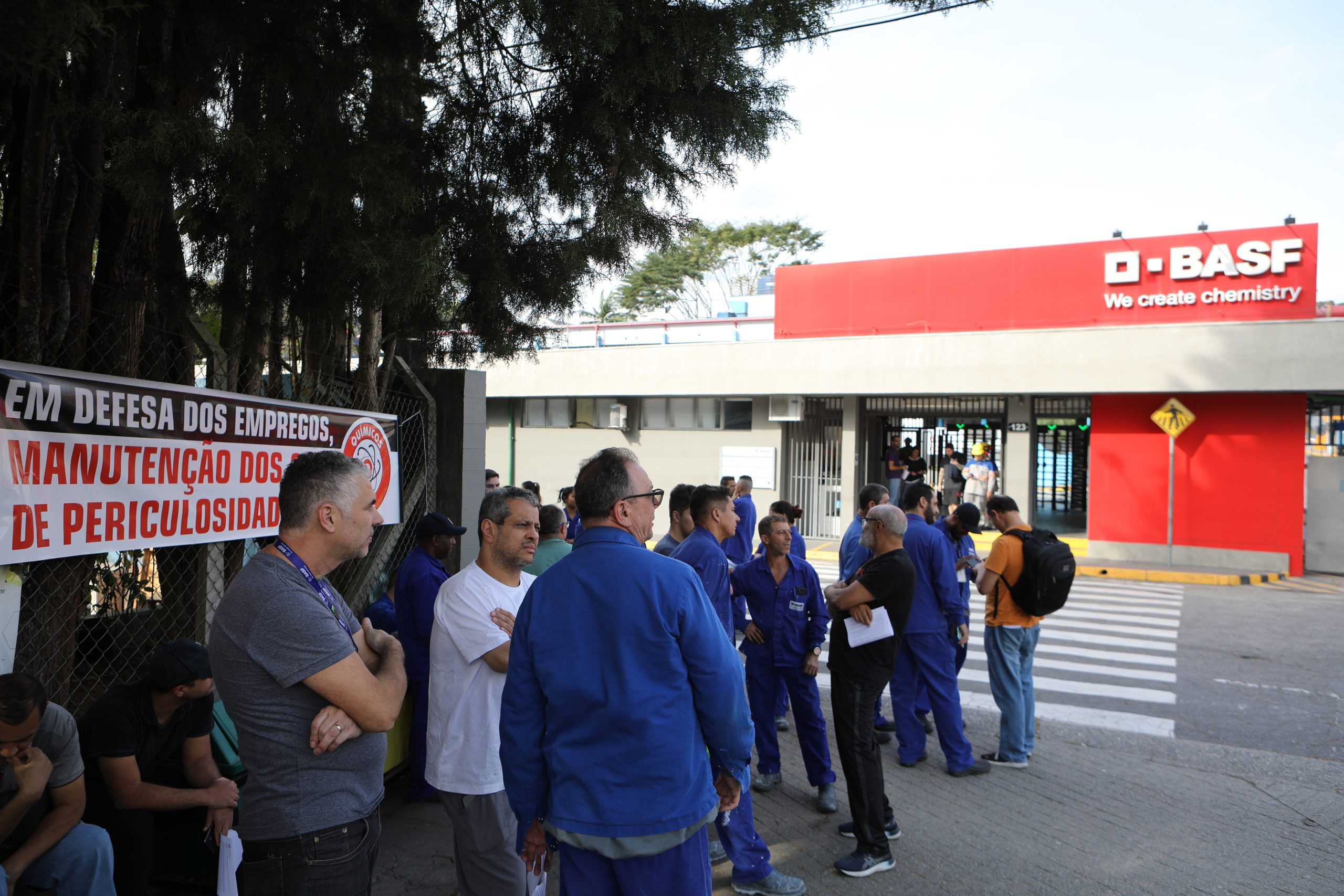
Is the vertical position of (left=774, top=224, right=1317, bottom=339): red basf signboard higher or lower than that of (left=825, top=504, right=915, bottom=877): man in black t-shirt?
higher

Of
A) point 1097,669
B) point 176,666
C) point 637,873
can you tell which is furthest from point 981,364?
point 637,873

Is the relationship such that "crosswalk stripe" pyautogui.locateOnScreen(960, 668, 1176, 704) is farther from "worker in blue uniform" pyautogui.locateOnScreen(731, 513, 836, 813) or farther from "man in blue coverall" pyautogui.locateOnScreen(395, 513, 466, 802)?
"man in blue coverall" pyautogui.locateOnScreen(395, 513, 466, 802)

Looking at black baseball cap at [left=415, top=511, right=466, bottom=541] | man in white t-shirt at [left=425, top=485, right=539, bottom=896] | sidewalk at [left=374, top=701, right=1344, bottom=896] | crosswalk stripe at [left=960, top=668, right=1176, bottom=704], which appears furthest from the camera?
crosswalk stripe at [left=960, top=668, right=1176, bottom=704]

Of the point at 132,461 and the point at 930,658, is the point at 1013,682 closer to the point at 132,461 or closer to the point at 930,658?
the point at 930,658

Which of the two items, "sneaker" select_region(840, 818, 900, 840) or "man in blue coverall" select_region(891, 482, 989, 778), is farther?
"man in blue coverall" select_region(891, 482, 989, 778)

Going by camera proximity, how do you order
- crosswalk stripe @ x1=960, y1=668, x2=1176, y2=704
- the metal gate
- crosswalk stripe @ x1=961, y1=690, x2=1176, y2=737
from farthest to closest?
the metal gate
crosswalk stripe @ x1=960, y1=668, x2=1176, y2=704
crosswalk stripe @ x1=961, y1=690, x2=1176, y2=737

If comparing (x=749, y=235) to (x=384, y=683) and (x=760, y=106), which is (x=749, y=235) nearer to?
(x=760, y=106)

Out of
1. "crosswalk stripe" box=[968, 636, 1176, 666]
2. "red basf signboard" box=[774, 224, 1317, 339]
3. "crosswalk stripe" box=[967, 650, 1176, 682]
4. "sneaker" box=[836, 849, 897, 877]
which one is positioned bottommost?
"crosswalk stripe" box=[967, 650, 1176, 682]

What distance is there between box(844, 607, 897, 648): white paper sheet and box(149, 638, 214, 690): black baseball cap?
9.99 feet

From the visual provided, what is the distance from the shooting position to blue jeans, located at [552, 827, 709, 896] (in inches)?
103

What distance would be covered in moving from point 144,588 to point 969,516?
563 cm

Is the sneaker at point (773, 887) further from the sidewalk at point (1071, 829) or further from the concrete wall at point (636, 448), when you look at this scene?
the concrete wall at point (636, 448)

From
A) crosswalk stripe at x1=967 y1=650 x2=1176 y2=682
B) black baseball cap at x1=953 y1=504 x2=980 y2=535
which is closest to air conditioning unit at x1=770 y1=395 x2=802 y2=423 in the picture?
crosswalk stripe at x1=967 y1=650 x2=1176 y2=682

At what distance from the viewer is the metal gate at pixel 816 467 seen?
818 inches
